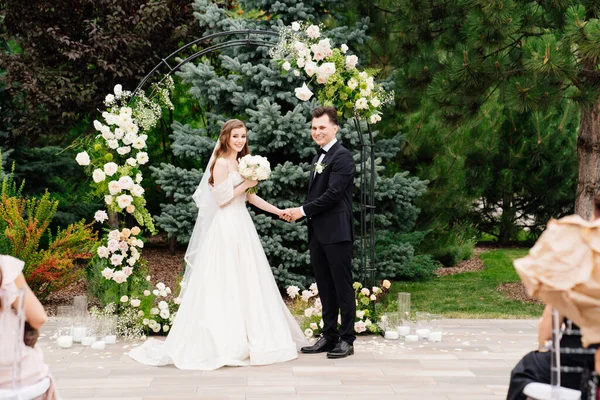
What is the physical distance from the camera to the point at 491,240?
13.7 m

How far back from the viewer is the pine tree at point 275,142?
815 centimetres

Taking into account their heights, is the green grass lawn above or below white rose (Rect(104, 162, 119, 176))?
below

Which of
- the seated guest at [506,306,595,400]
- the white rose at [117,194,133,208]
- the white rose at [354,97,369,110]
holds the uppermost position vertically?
the white rose at [354,97,369,110]

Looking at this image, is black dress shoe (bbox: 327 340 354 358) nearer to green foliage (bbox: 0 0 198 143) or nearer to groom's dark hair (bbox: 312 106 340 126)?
groom's dark hair (bbox: 312 106 340 126)

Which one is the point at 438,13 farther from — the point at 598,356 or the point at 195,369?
the point at 598,356

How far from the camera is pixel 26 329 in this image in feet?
10.5

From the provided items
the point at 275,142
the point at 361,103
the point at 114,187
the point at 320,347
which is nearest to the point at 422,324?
the point at 320,347

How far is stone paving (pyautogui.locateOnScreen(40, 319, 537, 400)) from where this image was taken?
486 cm

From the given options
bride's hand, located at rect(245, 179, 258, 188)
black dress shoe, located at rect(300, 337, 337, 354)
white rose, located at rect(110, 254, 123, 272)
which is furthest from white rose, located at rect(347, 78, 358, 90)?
white rose, located at rect(110, 254, 123, 272)

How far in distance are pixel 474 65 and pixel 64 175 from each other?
5.56m

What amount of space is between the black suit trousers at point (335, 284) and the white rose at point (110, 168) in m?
1.88

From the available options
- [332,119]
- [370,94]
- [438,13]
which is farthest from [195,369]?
[438,13]

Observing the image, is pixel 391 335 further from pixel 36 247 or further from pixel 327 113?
pixel 36 247

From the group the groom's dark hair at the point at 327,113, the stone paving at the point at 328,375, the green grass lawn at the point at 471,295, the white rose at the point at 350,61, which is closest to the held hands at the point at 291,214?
the groom's dark hair at the point at 327,113
